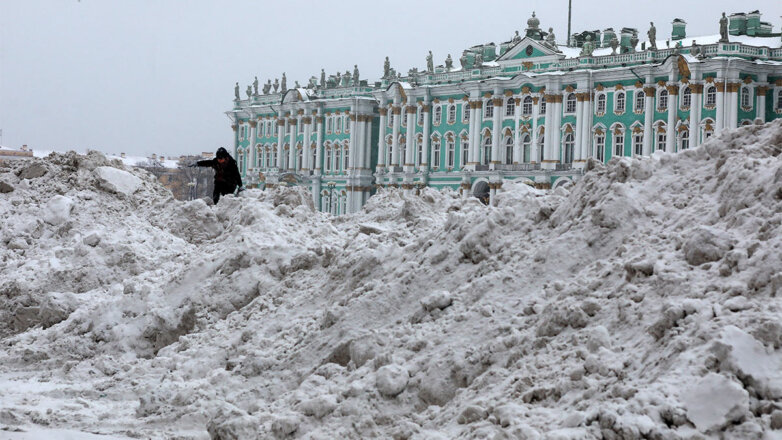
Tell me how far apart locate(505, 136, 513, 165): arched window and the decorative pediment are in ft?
12.0

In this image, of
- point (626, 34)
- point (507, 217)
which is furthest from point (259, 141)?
point (507, 217)

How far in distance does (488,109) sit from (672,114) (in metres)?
9.90

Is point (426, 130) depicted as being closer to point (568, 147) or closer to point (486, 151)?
point (486, 151)

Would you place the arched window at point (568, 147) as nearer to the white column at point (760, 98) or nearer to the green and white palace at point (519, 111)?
the green and white palace at point (519, 111)

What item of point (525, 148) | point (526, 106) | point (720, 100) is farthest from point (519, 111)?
point (720, 100)

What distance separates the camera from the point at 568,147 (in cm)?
4128

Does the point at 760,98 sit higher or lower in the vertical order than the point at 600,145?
higher

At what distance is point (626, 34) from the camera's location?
4156 centimetres

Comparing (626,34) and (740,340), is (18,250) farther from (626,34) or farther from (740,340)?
(626,34)

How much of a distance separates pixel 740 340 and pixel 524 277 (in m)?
2.31

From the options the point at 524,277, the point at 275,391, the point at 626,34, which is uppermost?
the point at 626,34

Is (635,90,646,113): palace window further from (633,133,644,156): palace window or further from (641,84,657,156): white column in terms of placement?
(633,133,644,156): palace window

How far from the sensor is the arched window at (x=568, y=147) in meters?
41.2

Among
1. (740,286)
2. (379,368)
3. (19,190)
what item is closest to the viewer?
(740,286)
